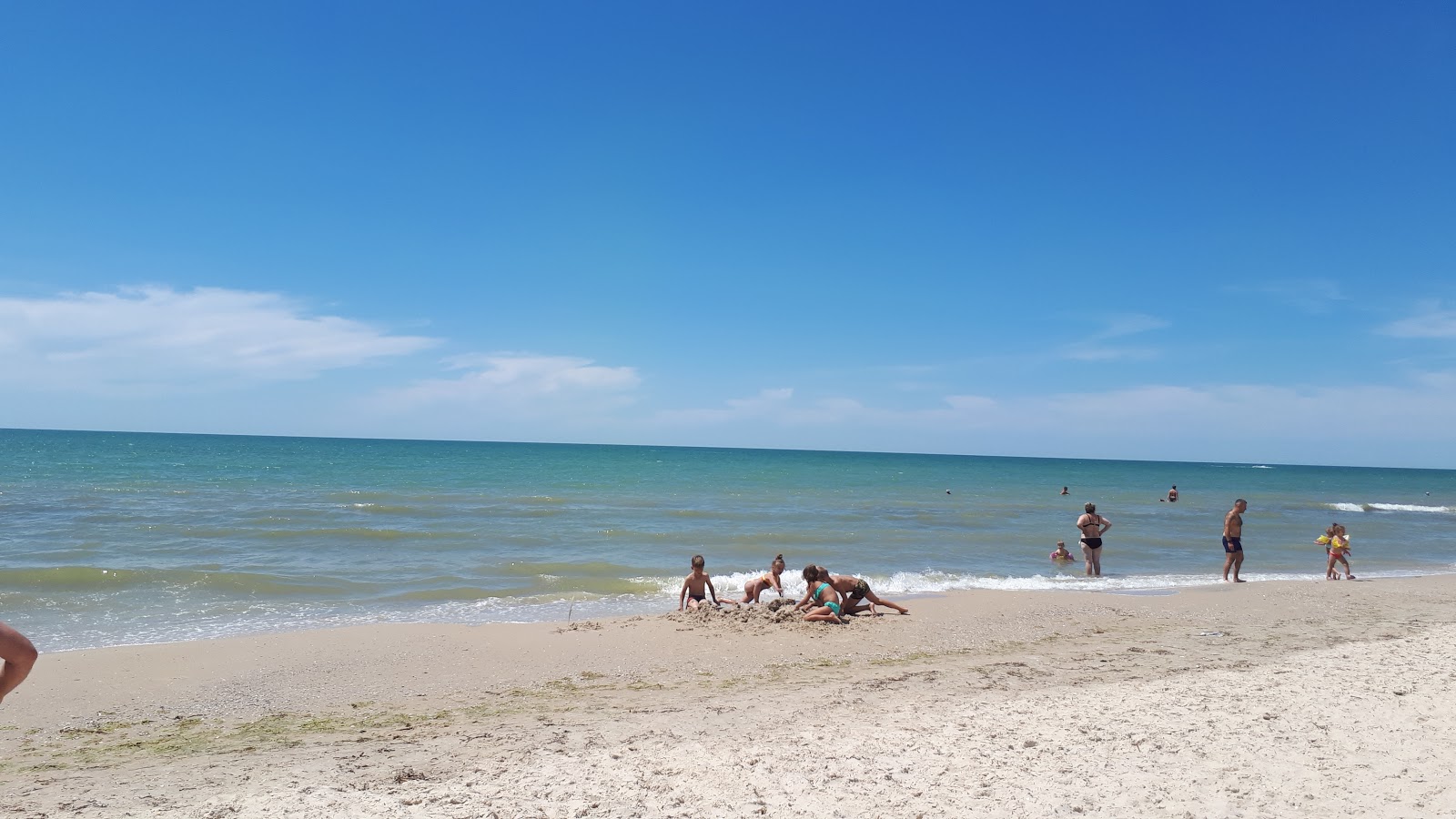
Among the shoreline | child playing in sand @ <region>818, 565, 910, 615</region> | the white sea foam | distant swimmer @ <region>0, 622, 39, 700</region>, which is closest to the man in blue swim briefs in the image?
the shoreline

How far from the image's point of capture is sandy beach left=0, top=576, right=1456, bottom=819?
14.6ft

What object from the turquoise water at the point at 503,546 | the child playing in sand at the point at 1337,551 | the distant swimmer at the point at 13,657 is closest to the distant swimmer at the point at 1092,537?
the turquoise water at the point at 503,546

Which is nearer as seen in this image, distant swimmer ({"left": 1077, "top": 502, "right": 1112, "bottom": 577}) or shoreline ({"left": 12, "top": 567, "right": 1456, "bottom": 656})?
shoreline ({"left": 12, "top": 567, "right": 1456, "bottom": 656})

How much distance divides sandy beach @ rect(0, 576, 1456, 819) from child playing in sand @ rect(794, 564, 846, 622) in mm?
233

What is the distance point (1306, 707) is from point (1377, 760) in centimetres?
105

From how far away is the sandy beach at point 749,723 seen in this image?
445cm

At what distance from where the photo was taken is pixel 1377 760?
4836 millimetres

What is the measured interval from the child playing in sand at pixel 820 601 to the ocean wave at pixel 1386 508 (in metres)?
39.3

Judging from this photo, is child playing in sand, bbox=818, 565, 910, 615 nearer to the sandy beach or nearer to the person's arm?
the person's arm

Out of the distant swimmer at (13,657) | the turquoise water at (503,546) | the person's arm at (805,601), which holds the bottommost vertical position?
the turquoise water at (503,546)

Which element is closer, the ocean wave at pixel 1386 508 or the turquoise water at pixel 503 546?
the turquoise water at pixel 503 546

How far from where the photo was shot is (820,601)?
10258 mm

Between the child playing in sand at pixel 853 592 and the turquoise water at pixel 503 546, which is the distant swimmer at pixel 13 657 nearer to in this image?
the turquoise water at pixel 503 546

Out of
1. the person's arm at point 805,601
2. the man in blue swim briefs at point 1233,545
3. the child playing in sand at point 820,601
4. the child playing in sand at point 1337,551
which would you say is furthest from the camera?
the child playing in sand at point 1337,551
